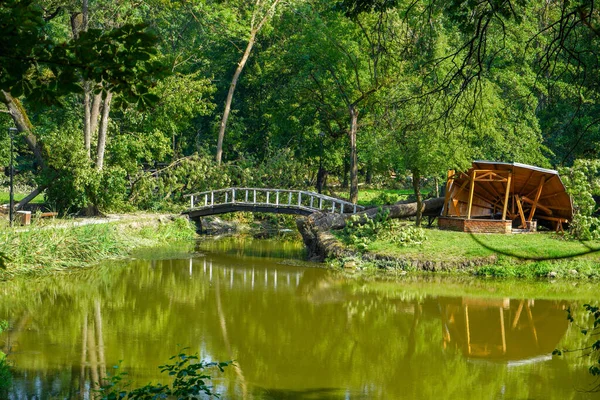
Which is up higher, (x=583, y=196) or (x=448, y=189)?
(x=448, y=189)

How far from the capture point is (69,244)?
23000 millimetres

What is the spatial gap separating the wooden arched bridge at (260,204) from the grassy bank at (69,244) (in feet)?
11.2

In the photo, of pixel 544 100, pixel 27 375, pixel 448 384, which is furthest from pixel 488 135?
pixel 27 375

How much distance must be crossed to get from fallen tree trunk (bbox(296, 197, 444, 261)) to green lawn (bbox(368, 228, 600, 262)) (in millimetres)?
1313

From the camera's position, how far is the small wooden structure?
25.5 metres

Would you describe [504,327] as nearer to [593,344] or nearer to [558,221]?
[593,344]

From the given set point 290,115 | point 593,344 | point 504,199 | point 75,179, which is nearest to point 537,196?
point 504,199

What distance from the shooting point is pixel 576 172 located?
2544cm

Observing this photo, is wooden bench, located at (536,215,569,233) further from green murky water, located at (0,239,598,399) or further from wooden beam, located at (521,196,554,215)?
green murky water, located at (0,239,598,399)

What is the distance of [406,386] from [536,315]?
22.5ft

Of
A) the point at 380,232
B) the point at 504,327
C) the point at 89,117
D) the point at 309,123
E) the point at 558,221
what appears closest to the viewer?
the point at 504,327

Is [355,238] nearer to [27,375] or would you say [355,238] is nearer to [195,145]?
[27,375]

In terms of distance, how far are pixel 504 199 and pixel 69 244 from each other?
48.0 ft

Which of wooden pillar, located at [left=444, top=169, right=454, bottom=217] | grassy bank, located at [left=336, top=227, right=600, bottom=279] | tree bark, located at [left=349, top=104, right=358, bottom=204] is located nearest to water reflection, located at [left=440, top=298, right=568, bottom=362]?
grassy bank, located at [left=336, top=227, right=600, bottom=279]
